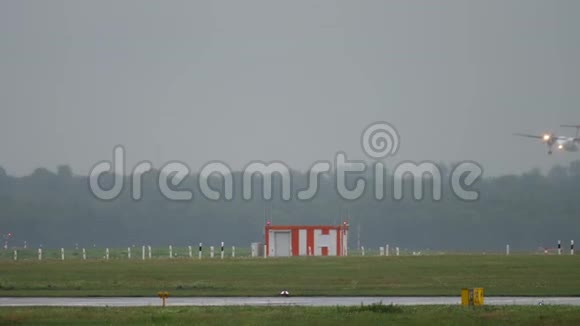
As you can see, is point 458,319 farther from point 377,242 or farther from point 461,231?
point 377,242

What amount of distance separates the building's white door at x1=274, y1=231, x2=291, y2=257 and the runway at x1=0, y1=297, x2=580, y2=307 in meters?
35.1

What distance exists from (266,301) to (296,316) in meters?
6.42

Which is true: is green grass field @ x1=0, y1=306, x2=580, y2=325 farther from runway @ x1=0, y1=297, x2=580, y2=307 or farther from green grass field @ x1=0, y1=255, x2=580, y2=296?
green grass field @ x1=0, y1=255, x2=580, y2=296

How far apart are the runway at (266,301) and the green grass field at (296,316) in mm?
2325

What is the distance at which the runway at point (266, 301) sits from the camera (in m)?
32.8

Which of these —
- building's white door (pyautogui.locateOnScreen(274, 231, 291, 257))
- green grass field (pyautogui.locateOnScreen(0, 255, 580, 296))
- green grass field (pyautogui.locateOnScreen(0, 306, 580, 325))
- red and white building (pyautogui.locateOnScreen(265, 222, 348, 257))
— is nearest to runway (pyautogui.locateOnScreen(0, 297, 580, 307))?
green grass field (pyautogui.locateOnScreen(0, 255, 580, 296))

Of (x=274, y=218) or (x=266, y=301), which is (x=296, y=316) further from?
(x=274, y=218)

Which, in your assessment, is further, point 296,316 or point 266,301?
point 266,301

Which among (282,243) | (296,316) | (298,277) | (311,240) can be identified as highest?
(311,240)

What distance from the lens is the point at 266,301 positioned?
1348 inches

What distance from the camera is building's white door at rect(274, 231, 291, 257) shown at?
71.4m

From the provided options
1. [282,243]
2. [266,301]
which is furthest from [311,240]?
[266,301]

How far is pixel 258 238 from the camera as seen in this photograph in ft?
328

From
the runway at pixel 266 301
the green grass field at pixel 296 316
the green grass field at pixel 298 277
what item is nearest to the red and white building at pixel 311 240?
the green grass field at pixel 298 277
